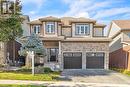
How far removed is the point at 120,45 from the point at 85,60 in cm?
824

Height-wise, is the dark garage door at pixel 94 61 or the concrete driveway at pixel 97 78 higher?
the dark garage door at pixel 94 61

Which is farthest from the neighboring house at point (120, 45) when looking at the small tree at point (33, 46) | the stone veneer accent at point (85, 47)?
the small tree at point (33, 46)

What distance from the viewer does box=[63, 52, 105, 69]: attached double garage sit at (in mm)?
44250

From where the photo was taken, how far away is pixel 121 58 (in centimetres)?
4581

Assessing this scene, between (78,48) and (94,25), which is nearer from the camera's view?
(78,48)

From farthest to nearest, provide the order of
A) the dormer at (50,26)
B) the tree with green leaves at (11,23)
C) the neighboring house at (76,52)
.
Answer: the dormer at (50,26) < the neighboring house at (76,52) < the tree with green leaves at (11,23)

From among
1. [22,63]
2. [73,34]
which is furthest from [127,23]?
[22,63]

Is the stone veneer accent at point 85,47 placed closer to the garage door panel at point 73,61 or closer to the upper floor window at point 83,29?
the garage door panel at point 73,61

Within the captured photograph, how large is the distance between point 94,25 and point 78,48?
269 inches

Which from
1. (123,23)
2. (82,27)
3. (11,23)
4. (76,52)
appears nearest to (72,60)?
(76,52)

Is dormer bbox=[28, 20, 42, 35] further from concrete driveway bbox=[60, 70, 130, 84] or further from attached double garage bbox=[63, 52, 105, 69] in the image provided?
concrete driveway bbox=[60, 70, 130, 84]

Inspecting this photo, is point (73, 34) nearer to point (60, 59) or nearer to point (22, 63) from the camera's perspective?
point (60, 59)

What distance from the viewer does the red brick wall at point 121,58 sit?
42.4 metres

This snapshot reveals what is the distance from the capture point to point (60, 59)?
43531mm
